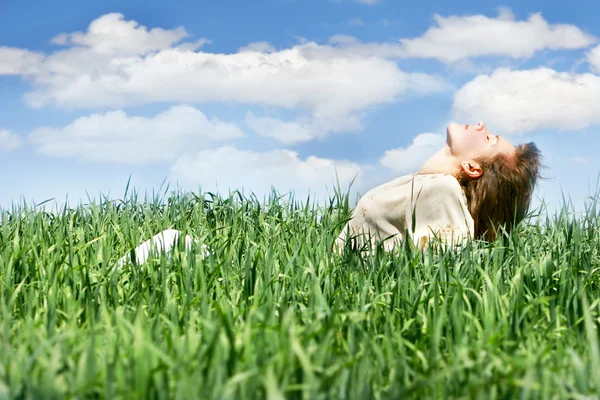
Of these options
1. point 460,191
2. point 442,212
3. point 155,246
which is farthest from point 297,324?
point 460,191

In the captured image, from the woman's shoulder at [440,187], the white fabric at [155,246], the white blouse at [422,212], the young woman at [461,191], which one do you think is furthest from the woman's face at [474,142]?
the white fabric at [155,246]

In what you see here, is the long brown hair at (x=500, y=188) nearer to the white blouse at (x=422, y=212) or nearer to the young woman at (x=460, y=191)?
the young woman at (x=460, y=191)

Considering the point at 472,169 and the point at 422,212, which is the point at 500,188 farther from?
the point at 422,212

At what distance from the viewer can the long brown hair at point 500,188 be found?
12.8ft

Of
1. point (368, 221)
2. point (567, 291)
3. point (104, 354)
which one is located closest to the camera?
point (104, 354)

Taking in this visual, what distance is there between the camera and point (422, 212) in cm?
357

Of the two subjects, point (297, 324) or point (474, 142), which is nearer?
point (297, 324)

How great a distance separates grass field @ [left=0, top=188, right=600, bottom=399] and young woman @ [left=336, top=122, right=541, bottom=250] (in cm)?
25

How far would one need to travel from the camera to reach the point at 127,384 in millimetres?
1386

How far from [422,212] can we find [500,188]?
628 millimetres

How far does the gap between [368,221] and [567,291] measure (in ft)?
4.93

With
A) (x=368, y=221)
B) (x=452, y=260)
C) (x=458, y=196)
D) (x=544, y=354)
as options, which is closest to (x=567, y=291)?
(x=452, y=260)

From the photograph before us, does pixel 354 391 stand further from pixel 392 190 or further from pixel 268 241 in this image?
pixel 392 190

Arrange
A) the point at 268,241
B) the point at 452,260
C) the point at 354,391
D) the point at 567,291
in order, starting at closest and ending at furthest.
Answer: the point at 354,391, the point at 567,291, the point at 452,260, the point at 268,241
